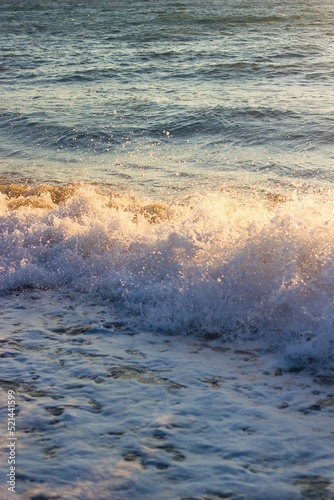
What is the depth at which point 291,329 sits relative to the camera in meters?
5.40

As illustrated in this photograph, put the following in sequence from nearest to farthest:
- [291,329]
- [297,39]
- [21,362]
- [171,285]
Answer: [21,362] < [291,329] < [171,285] < [297,39]

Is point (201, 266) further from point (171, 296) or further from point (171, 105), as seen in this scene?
point (171, 105)

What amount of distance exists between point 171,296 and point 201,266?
17.3 inches

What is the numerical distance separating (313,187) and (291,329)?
4369 millimetres

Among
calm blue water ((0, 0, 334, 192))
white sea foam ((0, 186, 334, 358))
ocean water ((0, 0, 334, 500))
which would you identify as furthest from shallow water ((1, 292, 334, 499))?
calm blue water ((0, 0, 334, 192))

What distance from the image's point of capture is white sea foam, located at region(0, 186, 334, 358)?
5.62 m

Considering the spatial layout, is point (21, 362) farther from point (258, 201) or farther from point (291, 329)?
point (258, 201)

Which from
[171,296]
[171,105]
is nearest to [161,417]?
[171,296]

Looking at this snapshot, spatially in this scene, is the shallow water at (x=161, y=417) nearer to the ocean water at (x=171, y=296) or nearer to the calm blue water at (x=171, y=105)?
the ocean water at (x=171, y=296)

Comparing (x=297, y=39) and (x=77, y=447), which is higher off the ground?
(x=297, y=39)

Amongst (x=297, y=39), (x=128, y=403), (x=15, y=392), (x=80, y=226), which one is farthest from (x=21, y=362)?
(x=297, y=39)

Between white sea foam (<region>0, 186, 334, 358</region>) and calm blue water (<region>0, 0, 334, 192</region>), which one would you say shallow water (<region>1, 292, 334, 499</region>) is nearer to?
white sea foam (<region>0, 186, 334, 358</region>)

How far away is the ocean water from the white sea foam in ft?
0.06

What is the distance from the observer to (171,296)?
6121 millimetres
